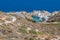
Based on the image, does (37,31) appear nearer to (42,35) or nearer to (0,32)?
(42,35)

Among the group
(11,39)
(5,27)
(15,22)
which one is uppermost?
(15,22)

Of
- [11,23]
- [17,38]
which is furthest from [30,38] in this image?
[11,23]

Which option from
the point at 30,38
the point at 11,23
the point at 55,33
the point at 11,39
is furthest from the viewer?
the point at 55,33

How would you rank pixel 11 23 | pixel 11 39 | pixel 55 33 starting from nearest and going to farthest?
pixel 11 39, pixel 11 23, pixel 55 33

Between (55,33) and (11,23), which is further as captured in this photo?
(55,33)

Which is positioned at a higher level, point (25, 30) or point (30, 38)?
point (25, 30)

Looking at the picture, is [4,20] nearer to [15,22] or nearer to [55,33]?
[15,22]

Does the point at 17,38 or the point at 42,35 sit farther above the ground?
the point at 42,35

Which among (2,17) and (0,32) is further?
(2,17)

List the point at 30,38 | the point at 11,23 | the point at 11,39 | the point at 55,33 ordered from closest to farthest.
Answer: the point at 11,39 → the point at 30,38 → the point at 11,23 → the point at 55,33
